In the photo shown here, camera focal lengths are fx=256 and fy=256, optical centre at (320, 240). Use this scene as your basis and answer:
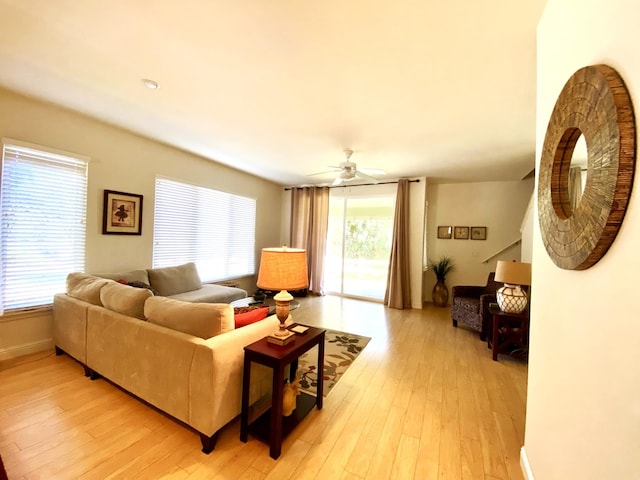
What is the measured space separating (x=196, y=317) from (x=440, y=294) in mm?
4861

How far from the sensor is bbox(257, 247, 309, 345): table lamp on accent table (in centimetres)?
171

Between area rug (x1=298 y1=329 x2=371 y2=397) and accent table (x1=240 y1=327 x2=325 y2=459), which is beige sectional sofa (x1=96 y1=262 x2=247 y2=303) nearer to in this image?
area rug (x1=298 y1=329 x2=371 y2=397)

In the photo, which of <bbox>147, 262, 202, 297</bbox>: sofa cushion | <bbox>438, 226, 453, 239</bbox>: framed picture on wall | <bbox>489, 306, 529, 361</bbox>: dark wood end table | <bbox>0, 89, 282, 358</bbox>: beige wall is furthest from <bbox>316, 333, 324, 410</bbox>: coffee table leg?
<bbox>438, 226, 453, 239</bbox>: framed picture on wall

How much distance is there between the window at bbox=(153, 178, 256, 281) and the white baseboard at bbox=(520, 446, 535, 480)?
14.3 ft

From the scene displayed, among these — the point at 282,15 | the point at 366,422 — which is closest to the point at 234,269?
the point at 366,422

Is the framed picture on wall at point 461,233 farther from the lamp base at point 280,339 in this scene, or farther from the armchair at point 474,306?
the lamp base at point 280,339

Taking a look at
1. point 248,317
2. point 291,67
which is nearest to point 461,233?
point 291,67

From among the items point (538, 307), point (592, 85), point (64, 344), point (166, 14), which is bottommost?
point (64, 344)

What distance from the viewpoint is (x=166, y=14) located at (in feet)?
4.83

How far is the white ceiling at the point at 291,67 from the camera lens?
1.45 metres

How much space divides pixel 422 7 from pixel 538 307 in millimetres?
→ 1745

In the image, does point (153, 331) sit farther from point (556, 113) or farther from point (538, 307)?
point (556, 113)

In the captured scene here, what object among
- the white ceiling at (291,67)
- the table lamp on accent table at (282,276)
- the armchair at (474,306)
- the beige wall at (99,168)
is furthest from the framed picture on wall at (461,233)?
the beige wall at (99,168)

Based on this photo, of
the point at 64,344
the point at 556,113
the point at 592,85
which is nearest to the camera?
the point at 592,85
